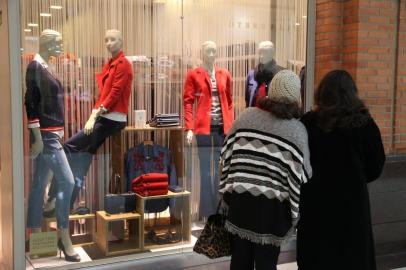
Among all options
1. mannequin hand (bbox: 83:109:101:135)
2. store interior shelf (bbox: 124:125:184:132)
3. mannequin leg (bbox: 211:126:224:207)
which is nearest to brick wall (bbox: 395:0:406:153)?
mannequin leg (bbox: 211:126:224:207)

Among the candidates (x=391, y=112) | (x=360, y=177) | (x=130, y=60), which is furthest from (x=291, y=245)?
(x=130, y=60)

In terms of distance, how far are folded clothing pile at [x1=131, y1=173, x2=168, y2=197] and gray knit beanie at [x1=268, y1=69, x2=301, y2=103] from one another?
5.44ft

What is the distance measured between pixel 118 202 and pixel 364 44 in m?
2.50

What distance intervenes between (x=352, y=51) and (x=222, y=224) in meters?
2.30

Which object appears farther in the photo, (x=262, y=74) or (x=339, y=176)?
(x=262, y=74)

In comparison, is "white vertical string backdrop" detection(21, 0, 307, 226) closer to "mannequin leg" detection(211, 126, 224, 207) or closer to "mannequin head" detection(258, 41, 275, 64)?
"mannequin head" detection(258, 41, 275, 64)

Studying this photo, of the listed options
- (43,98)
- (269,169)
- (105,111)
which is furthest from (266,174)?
(43,98)

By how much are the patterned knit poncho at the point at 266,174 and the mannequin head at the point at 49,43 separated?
167cm

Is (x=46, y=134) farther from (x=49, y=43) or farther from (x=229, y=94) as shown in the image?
(x=229, y=94)

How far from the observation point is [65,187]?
142 inches

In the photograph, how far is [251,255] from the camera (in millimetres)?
2611

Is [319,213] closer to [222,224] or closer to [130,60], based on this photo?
[222,224]

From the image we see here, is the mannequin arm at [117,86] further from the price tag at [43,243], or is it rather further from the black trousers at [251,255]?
the black trousers at [251,255]

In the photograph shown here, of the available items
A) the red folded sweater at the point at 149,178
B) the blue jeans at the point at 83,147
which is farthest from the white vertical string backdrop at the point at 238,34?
the blue jeans at the point at 83,147
